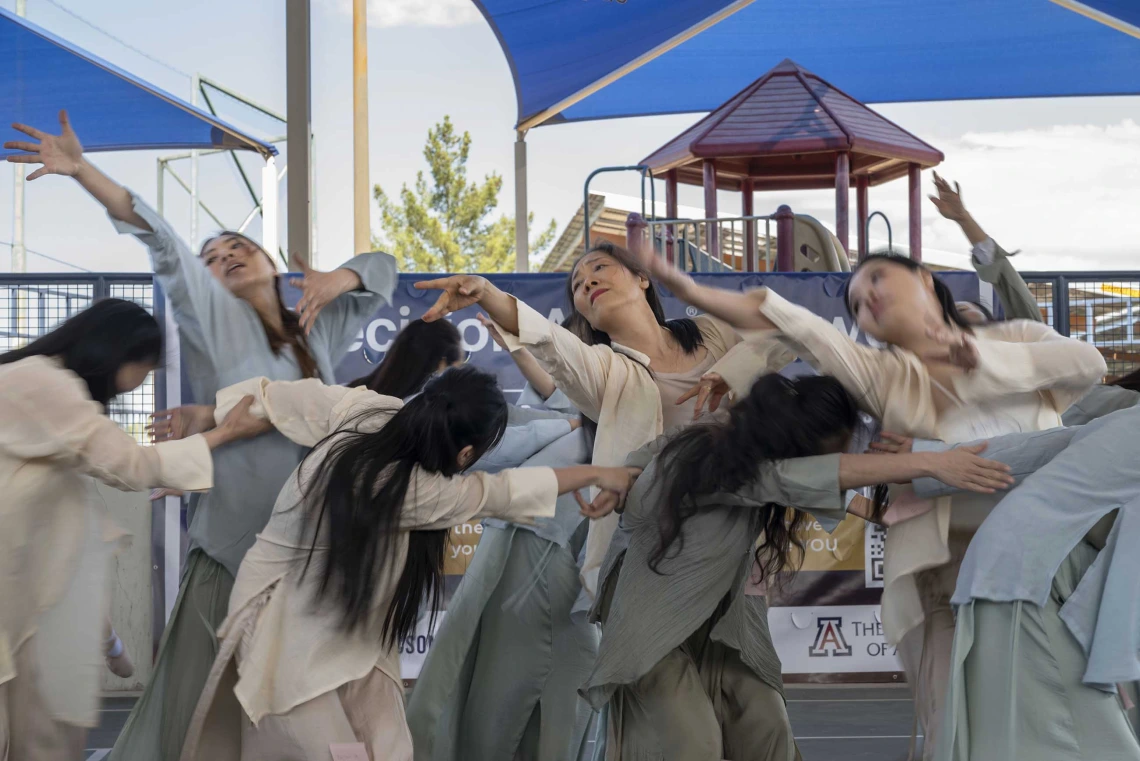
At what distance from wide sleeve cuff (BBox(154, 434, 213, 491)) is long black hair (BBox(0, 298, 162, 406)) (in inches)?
8.5

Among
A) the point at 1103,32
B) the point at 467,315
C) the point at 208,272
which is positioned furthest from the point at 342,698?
the point at 1103,32

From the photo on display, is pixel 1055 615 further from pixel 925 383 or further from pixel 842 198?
pixel 842 198

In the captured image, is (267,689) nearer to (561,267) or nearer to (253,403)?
(253,403)

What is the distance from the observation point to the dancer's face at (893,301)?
9.25 feet

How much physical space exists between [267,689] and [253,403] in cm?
86

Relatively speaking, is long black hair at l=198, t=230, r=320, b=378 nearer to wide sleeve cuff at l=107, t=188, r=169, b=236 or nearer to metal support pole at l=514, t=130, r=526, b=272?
wide sleeve cuff at l=107, t=188, r=169, b=236

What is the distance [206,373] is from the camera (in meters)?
3.36

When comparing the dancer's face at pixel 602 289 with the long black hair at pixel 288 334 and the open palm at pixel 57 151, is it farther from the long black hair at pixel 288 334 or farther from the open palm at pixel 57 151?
the open palm at pixel 57 151

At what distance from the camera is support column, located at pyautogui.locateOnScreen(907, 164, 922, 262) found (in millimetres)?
11688

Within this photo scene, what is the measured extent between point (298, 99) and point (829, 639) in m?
3.74

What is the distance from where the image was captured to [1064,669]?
233cm

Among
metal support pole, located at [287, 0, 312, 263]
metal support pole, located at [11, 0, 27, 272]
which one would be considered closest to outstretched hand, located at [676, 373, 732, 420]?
metal support pole, located at [287, 0, 312, 263]

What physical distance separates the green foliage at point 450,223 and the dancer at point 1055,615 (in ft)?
94.3

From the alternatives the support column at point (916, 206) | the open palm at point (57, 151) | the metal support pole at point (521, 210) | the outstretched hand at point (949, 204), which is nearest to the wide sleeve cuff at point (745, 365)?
the outstretched hand at point (949, 204)
